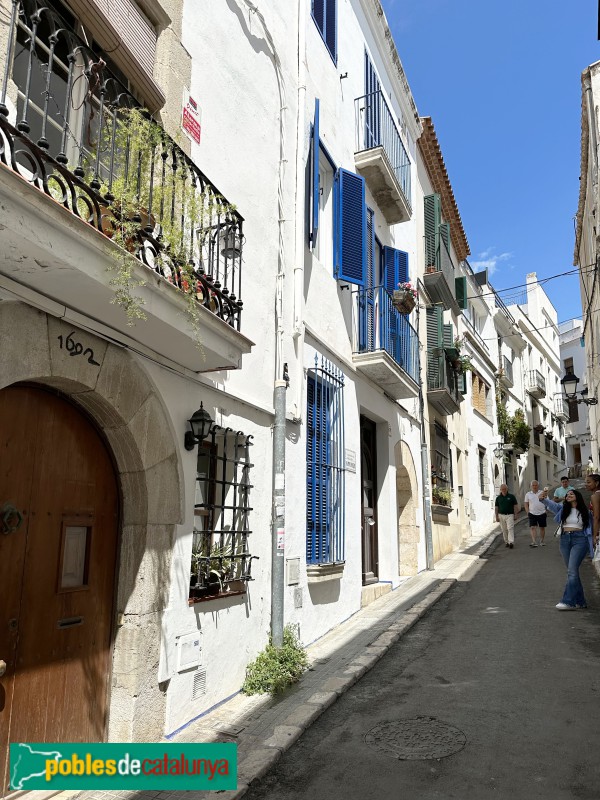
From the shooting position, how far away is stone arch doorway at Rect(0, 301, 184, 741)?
4.10 meters

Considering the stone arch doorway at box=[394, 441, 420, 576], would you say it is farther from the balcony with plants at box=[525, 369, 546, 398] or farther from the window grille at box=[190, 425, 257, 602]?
the balcony with plants at box=[525, 369, 546, 398]

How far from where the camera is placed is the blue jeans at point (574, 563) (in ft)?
27.4

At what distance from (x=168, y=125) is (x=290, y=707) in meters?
4.86

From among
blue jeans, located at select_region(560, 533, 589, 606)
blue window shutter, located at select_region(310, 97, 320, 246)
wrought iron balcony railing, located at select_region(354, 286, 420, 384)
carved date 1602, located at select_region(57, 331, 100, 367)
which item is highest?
blue window shutter, located at select_region(310, 97, 320, 246)

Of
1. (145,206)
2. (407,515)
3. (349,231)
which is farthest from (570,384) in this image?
(145,206)

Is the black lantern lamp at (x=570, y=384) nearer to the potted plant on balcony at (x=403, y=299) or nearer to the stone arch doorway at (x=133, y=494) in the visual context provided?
the potted plant on balcony at (x=403, y=299)

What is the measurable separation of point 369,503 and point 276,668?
5.12 metres

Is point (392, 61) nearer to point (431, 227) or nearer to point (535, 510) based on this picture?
point (431, 227)

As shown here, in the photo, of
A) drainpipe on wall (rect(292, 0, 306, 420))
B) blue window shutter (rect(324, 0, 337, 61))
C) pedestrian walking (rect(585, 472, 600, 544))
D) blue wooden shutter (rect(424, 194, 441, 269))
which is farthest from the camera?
blue wooden shutter (rect(424, 194, 441, 269))

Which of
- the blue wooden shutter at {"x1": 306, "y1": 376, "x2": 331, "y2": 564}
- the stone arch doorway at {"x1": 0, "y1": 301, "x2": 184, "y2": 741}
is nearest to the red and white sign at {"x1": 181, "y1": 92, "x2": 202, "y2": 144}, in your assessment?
the stone arch doorway at {"x1": 0, "y1": 301, "x2": 184, "y2": 741}

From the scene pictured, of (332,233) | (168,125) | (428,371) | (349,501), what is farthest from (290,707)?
(428,371)

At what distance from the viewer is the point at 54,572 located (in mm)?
4012

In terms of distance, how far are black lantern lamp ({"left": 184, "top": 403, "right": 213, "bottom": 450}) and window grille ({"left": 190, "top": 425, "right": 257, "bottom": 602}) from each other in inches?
9.7

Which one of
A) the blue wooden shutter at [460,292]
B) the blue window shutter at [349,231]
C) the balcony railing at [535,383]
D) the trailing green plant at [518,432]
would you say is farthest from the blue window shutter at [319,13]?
the balcony railing at [535,383]
